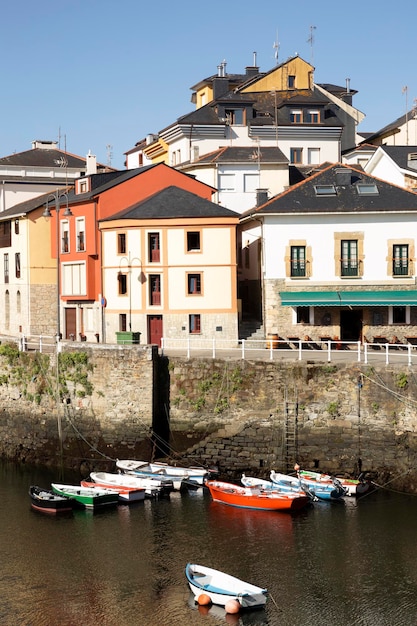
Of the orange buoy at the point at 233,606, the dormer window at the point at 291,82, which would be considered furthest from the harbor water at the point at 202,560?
the dormer window at the point at 291,82

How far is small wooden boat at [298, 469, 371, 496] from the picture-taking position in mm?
36312

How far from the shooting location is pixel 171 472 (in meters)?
38.8

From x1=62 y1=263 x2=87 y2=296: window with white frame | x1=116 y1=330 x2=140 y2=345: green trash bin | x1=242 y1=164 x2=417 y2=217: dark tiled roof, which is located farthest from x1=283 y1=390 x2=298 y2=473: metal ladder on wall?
x1=62 y1=263 x2=87 y2=296: window with white frame

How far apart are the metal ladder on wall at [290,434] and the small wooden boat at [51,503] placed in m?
8.95

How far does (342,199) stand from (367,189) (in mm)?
1664

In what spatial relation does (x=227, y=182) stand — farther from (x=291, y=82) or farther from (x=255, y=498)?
(x=255, y=498)

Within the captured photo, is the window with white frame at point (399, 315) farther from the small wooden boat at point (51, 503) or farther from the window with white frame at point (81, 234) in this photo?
the small wooden boat at point (51, 503)

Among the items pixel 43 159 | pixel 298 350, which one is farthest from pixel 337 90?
pixel 298 350

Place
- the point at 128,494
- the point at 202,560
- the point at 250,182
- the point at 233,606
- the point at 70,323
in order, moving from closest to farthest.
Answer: the point at 233,606 < the point at 202,560 < the point at 128,494 < the point at 70,323 < the point at 250,182

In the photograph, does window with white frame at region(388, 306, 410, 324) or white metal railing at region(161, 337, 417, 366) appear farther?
window with white frame at region(388, 306, 410, 324)

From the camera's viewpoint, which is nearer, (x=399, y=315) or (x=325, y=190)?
(x=399, y=315)

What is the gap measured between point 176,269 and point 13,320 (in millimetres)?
16541

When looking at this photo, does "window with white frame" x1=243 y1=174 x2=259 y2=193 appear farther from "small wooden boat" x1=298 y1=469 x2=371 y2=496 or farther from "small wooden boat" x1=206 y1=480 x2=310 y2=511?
"small wooden boat" x1=206 y1=480 x2=310 y2=511

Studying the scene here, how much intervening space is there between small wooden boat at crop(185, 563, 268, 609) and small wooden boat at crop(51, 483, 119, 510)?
857 centimetres
